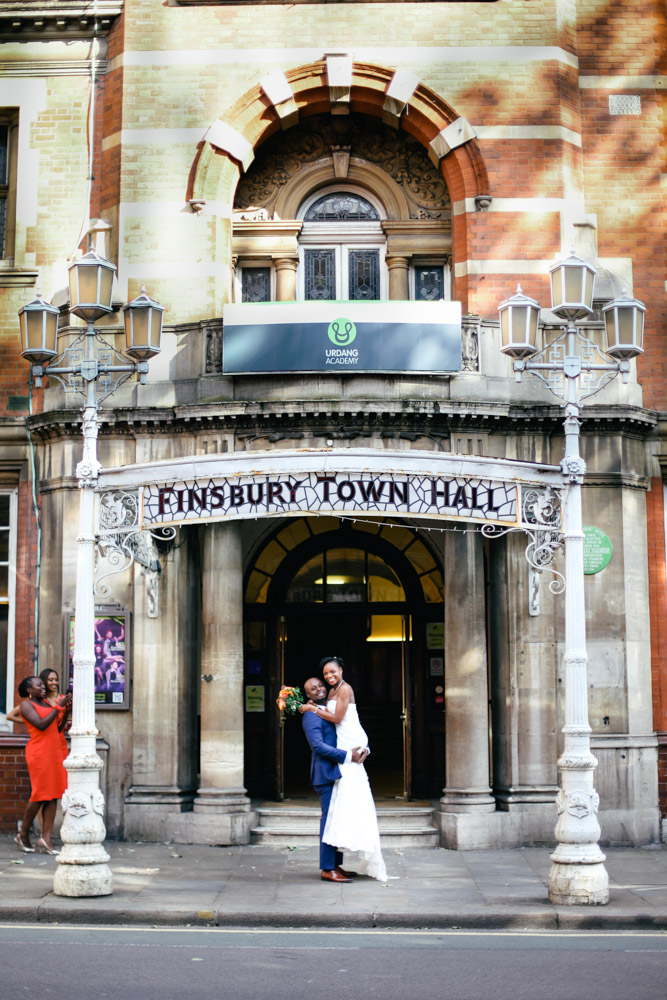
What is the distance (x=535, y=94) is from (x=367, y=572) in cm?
671

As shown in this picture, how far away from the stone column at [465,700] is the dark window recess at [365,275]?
13.4ft

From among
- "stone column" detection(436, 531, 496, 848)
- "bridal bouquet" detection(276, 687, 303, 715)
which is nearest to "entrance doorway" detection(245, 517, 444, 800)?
"stone column" detection(436, 531, 496, 848)

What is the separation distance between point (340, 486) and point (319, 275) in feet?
17.7

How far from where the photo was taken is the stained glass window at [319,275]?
54.2 ft

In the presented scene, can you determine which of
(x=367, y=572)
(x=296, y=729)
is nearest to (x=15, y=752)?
(x=367, y=572)

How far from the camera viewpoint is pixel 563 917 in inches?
389

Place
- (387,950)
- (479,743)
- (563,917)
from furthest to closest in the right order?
(479,743), (563,917), (387,950)

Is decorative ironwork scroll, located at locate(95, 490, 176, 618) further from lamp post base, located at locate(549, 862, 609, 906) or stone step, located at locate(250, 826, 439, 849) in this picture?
lamp post base, located at locate(549, 862, 609, 906)

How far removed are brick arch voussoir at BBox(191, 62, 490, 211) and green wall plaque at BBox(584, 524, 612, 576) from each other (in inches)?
183

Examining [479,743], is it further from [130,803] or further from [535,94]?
[535,94]

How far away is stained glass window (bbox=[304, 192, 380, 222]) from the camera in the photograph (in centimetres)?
1664

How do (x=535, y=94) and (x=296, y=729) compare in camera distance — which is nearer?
(x=535, y=94)

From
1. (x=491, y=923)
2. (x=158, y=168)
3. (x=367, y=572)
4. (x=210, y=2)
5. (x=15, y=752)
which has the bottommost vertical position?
(x=491, y=923)

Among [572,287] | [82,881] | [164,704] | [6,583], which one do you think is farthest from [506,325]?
[6,583]
